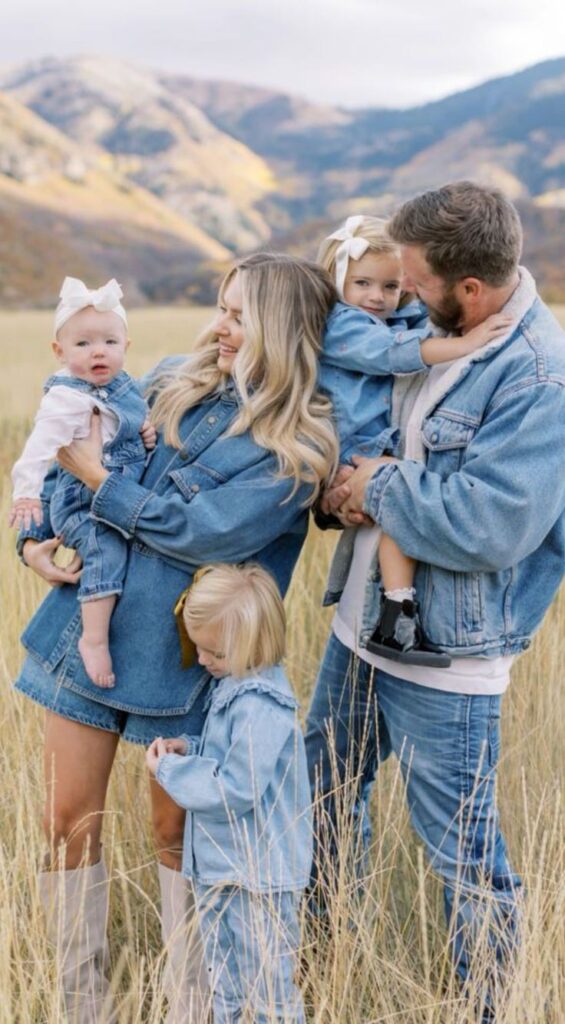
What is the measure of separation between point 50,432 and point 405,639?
0.86 m

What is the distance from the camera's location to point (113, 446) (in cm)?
233

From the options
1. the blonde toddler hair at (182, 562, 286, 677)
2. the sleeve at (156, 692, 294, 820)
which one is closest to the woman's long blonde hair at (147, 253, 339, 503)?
the blonde toddler hair at (182, 562, 286, 677)

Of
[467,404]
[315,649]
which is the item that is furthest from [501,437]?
[315,649]

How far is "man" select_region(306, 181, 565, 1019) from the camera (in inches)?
79.4

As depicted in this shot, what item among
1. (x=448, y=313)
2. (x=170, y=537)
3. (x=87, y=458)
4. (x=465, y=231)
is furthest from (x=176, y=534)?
(x=465, y=231)

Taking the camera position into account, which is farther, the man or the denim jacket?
the denim jacket

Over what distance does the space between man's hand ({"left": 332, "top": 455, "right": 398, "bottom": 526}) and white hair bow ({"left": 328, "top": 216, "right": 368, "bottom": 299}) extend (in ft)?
1.44

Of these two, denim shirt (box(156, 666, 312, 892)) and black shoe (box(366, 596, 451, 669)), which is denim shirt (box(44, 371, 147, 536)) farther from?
black shoe (box(366, 596, 451, 669))

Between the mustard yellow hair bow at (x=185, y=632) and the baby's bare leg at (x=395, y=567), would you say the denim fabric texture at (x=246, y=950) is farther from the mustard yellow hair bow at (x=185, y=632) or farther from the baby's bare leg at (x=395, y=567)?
the baby's bare leg at (x=395, y=567)

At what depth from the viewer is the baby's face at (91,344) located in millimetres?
2303

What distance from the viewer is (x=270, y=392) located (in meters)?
2.17

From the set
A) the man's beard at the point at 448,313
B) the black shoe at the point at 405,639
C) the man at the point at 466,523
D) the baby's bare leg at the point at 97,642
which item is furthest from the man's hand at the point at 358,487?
the baby's bare leg at the point at 97,642

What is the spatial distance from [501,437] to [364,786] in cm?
111

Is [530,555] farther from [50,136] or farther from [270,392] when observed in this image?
[50,136]
